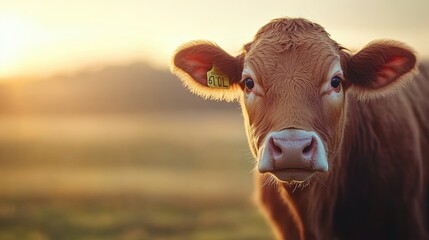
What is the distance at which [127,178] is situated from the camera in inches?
559

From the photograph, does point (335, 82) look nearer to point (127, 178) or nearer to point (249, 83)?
point (249, 83)

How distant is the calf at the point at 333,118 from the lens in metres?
4.39

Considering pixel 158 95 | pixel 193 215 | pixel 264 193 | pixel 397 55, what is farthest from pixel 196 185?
pixel 158 95

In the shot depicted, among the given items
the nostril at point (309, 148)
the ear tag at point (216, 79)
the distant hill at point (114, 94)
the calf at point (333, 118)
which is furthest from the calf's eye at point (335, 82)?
the distant hill at point (114, 94)

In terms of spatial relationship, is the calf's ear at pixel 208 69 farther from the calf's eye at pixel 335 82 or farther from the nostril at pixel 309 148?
the nostril at pixel 309 148

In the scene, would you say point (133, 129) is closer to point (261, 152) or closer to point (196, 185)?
point (196, 185)

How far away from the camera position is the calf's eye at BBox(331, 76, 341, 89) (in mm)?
4449

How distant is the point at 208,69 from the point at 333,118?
89 cm

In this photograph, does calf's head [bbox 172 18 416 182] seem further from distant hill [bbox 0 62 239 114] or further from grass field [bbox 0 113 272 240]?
distant hill [bbox 0 62 239 114]

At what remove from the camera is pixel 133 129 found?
21.3 m

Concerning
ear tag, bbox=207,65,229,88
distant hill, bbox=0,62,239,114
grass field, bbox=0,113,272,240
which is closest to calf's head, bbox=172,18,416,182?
ear tag, bbox=207,65,229,88

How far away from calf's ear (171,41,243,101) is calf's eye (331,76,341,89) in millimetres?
599

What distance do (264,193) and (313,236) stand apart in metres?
0.57

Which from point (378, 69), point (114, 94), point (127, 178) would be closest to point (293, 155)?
point (378, 69)
